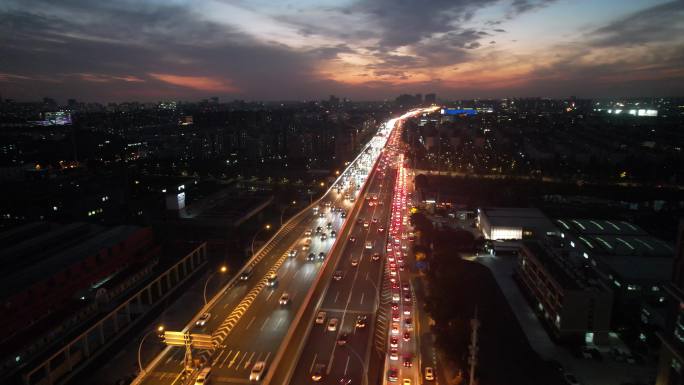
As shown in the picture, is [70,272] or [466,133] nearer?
[70,272]

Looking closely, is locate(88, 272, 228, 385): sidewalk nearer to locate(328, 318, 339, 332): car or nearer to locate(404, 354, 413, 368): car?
locate(328, 318, 339, 332): car

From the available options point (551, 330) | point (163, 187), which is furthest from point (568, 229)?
point (163, 187)

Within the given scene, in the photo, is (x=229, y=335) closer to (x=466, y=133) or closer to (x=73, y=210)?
(x=73, y=210)

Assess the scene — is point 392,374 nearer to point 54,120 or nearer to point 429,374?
point 429,374

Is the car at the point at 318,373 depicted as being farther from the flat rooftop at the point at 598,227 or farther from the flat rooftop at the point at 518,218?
the flat rooftop at the point at 598,227

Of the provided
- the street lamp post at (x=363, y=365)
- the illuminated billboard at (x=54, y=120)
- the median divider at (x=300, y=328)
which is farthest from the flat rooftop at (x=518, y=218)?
the illuminated billboard at (x=54, y=120)

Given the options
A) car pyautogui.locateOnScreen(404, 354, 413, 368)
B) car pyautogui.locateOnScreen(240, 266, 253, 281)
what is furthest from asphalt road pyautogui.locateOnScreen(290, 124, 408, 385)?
car pyautogui.locateOnScreen(240, 266, 253, 281)

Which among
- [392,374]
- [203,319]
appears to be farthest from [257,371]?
[203,319]
